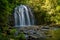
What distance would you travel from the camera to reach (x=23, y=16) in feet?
94.4

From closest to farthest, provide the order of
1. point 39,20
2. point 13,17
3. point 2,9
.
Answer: point 2,9 → point 13,17 → point 39,20

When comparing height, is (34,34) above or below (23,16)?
below

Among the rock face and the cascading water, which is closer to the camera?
the rock face

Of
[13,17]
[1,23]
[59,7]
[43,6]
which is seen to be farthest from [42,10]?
[1,23]

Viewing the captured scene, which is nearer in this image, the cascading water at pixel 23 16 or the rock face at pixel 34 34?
the rock face at pixel 34 34

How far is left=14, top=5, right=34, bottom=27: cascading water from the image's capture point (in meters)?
28.2

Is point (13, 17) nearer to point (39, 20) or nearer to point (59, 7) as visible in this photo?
point (39, 20)

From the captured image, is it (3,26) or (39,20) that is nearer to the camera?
(3,26)

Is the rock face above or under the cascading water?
under

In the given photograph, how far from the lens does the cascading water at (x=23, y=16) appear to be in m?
28.2

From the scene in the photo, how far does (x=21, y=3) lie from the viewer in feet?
103

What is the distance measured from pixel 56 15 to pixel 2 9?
14.1m

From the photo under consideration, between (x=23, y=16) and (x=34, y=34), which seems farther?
(x=23, y=16)

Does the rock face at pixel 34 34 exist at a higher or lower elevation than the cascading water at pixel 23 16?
lower
